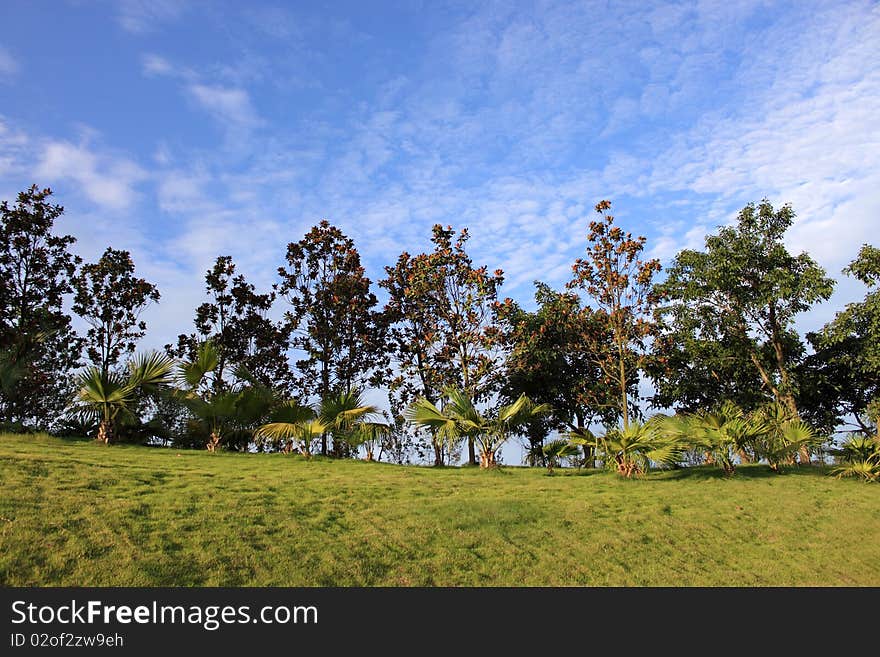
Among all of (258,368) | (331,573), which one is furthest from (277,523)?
(258,368)

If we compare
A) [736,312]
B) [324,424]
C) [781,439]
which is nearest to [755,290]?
[736,312]

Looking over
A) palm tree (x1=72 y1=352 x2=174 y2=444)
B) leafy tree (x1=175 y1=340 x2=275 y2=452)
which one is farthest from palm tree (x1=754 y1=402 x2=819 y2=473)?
palm tree (x1=72 y1=352 x2=174 y2=444)

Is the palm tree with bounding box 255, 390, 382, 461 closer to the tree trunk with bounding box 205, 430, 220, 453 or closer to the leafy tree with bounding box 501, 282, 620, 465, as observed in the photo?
the tree trunk with bounding box 205, 430, 220, 453

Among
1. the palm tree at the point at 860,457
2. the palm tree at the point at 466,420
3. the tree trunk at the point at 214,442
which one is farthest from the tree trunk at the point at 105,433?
the palm tree at the point at 860,457

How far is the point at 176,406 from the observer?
2231 cm

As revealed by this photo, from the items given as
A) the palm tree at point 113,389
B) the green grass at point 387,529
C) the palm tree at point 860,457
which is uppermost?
the palm tree at point 113,389

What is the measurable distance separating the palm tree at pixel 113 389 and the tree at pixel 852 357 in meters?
23.0

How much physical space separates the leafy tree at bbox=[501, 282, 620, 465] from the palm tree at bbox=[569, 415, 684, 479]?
5.67 m

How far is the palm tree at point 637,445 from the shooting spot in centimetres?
1659

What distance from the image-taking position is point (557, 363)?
2662 centimetres

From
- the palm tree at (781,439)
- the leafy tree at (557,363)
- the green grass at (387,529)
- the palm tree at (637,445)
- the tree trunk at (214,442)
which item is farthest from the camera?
the leafy tree at (557,363)

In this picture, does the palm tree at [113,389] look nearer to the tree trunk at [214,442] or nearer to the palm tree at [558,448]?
the tree trunk at [214,442]

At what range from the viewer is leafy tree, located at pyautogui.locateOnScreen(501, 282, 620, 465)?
2419 cm
